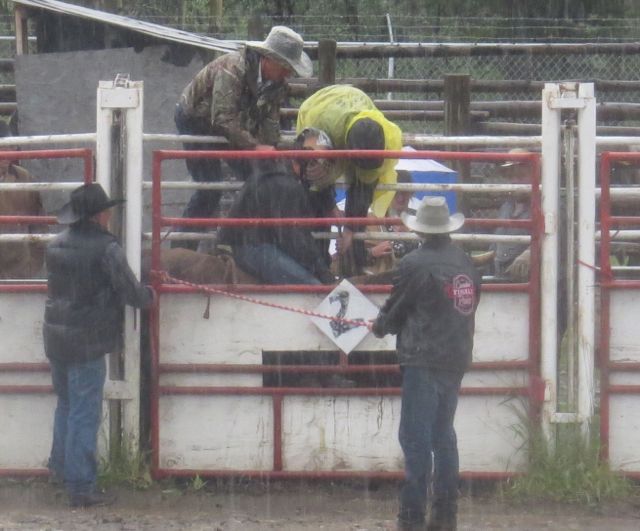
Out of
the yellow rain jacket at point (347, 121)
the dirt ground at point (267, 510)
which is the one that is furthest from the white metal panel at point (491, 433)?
the yellow rain jacket at point (347, 121)

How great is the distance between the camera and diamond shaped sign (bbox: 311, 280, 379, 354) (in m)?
6.45

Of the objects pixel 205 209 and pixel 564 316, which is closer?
pixel 564 316

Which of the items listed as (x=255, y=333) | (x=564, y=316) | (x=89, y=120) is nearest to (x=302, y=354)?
(x=255, y=333)

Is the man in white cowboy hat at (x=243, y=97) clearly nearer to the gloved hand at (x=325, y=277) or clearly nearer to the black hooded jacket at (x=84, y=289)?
the gloved hand at (x=325, y=277)

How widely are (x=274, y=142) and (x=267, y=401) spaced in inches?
59.9

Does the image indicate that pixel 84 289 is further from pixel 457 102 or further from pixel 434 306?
pixel 457 102

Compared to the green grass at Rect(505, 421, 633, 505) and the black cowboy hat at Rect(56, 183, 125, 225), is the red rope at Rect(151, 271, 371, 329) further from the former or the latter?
the green grass at Rect(505, 421, 633, 505)

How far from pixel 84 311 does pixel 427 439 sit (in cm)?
187

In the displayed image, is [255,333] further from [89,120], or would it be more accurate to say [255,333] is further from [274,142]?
[89,120]

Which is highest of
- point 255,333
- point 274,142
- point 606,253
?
point 274,142

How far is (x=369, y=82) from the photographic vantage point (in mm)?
11320

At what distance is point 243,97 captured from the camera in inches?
272

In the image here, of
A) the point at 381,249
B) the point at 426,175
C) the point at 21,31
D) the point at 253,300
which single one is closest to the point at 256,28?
the point at 21,31

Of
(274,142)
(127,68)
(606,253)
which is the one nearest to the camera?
(606,253)
